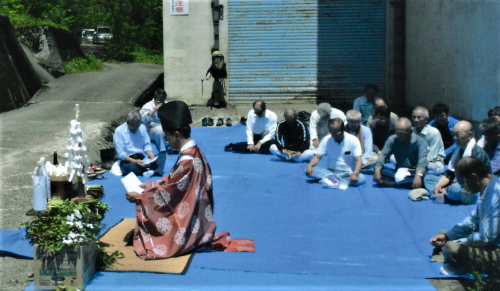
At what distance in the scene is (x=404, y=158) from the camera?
27.6 feet

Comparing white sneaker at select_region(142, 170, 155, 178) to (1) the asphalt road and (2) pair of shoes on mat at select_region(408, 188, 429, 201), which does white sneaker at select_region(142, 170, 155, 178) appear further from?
(2) pair of shoes on mat at select_region(408, 188, 429, 201)

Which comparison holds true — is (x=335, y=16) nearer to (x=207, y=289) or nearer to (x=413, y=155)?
(x=413, y=155)

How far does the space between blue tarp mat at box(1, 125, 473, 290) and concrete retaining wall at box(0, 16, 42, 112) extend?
722 cm

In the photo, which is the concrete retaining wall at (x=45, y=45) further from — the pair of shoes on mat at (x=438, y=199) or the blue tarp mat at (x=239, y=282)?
the blue tarp mat at (x=239, y=282)

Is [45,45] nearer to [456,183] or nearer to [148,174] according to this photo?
[148,174]

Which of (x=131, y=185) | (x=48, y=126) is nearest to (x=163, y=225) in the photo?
(x=131, y=185)

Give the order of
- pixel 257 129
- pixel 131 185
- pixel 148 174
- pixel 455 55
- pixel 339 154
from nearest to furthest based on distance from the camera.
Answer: pixel 131 185, pixel 339 154, pixel 148 174, pixel 257 129, pixel 455 55

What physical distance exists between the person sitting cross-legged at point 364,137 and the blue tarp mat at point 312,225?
0.31m

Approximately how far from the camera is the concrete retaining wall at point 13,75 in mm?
15094

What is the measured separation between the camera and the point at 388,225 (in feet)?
21.5

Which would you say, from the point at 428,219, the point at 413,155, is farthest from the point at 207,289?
the point at 413,155

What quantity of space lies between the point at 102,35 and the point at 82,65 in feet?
40.4

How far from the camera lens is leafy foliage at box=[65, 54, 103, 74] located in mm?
21859

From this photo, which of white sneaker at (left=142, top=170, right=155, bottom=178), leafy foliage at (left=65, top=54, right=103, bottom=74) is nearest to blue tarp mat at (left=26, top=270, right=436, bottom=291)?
white sneaker at (left=142, top=170, right=155, bottom=178)
